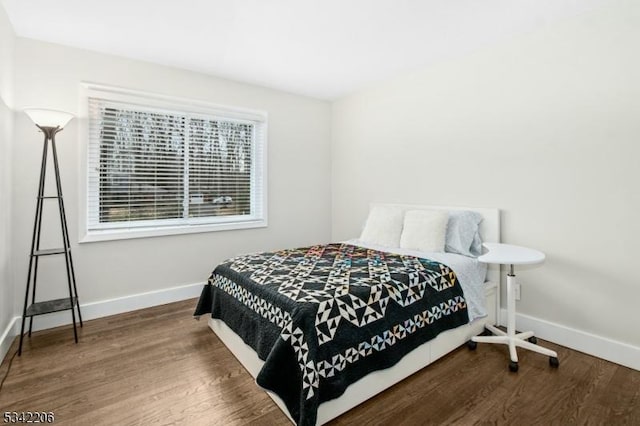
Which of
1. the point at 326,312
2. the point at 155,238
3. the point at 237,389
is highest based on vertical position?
the point at 155,238

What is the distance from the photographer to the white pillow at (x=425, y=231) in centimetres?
274

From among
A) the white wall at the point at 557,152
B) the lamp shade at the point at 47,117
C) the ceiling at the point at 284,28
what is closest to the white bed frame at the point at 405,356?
the white wall at the point at 557,152

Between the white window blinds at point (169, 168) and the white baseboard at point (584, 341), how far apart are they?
2.90 m

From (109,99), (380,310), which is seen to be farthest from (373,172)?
(109,99)

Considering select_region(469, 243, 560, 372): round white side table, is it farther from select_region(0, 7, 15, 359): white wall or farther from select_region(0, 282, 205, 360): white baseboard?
select_region(0, 7, 15, 359): white wall

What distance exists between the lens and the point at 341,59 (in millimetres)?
3037

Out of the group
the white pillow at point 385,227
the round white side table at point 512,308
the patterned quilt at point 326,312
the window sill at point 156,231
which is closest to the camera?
the patterned quilt at point 326,312

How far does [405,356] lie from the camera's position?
192cm

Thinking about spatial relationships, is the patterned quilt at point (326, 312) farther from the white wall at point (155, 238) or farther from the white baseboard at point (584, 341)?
the white wall at point (155, 238)

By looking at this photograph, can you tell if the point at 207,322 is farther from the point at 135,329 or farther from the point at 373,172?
the point at 373,172

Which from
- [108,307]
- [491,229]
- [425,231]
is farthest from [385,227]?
[108,307]

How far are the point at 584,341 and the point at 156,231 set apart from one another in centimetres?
370

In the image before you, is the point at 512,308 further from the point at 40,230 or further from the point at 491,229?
the point at 40,230

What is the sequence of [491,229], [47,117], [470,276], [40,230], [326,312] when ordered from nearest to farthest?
[326,312]
[47,117]
[470,276]
[40,230]
[491,229]
